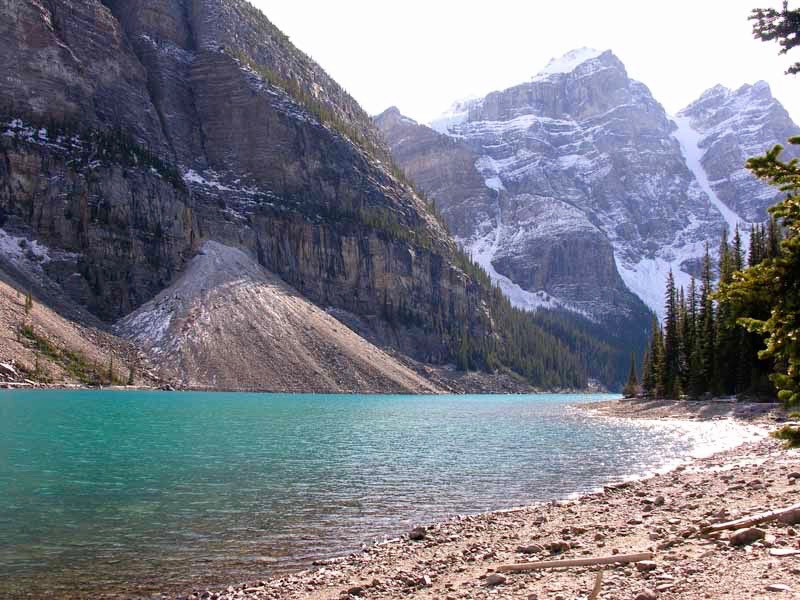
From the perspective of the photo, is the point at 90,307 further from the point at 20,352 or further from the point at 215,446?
the point at 215,446

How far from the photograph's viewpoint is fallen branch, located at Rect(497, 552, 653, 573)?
1338cm

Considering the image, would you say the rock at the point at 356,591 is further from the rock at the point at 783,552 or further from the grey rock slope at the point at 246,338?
the grey rock slope at the point at 246,338

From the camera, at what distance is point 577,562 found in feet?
45.2

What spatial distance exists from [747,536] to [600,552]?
3250 mm

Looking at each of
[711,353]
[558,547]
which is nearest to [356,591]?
[558,547]

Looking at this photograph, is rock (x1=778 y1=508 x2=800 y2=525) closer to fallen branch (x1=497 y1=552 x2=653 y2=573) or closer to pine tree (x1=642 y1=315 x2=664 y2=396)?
fallen branch (x1=497 y1=552 x2=653 y2=573)

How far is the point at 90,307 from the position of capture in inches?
5236

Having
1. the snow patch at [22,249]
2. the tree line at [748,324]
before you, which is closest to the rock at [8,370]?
the snow patch at [22,249]

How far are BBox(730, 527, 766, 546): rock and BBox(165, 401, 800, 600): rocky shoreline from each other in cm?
2

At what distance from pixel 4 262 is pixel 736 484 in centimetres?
13189

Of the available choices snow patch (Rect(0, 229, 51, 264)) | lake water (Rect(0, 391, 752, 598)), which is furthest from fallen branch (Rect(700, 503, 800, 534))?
snow patch (Rect(0, 229, 51, 264))

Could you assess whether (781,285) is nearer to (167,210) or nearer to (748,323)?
(748,323)

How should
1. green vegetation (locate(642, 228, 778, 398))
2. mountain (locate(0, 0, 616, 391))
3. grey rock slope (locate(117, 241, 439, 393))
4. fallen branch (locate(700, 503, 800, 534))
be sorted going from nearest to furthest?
fallen branch (locate(700, 503, 800, 534)) → green vegetation (locate(642, 228, 778, 398)) → grey rock slope (locate(117, 241, 439, 393)) → mountain (locate(0, 0, 616, 391))

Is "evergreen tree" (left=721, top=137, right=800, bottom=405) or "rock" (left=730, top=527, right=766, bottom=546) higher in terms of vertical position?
"evergreen tree" (left=721, top=137, right=800, bottom=405)
